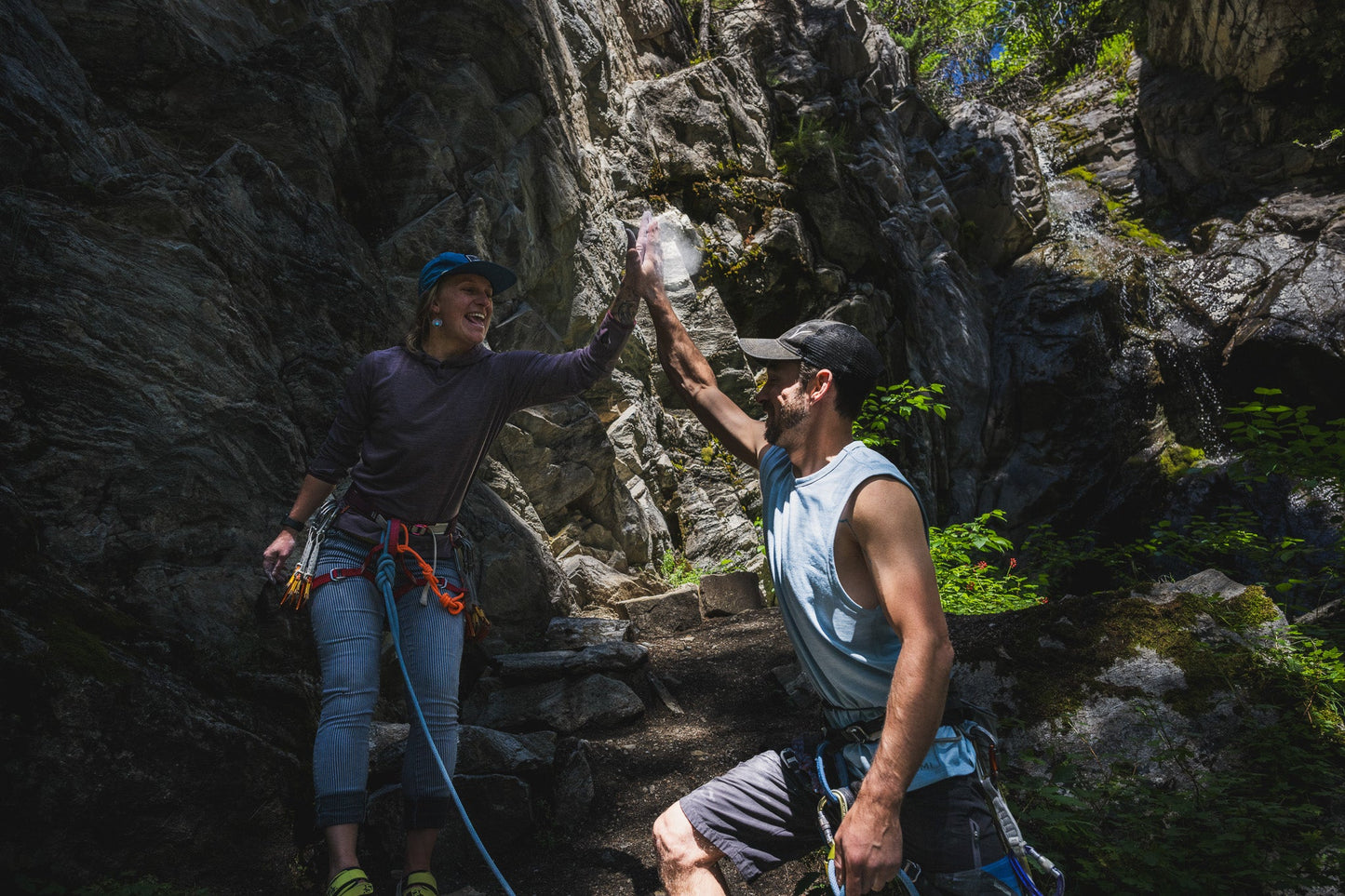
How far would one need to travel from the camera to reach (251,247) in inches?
192

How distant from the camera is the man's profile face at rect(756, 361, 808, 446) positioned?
7.64 ft

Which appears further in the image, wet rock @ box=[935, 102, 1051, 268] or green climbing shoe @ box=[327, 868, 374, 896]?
wet rock @ box=[935, 102, 1051, 268]

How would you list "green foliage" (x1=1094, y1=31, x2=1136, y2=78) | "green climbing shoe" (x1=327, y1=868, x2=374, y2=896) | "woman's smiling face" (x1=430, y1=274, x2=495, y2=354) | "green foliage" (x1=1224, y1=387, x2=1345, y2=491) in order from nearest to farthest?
1. "green climbing shoe" (x1=327, y1=868, x2=374, y2=896)
2. "woman's smiling face" (x1=430, y1=274, x2=495, y2=354)
3. "green foliage" (x1=1224, y1=387, x2=1345, y2=491)
4. "green foliage" (x1=1094, y1=31, x2=1136, y2=78)

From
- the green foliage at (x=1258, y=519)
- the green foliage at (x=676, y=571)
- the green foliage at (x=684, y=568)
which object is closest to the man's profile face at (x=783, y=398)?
the green foliage at (x=1258, y=519)

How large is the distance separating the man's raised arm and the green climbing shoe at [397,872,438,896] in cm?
173

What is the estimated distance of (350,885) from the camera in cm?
230

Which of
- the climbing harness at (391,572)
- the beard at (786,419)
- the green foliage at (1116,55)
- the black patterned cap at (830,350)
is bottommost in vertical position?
the climbing harness at (391,572)

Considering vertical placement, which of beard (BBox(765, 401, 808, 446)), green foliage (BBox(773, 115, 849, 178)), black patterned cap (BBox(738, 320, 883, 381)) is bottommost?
Result: beard (BBox(765, 401, 808, 446))

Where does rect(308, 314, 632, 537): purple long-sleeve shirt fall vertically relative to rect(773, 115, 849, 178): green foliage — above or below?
below

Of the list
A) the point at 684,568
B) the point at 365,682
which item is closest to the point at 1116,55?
the point at 684,568

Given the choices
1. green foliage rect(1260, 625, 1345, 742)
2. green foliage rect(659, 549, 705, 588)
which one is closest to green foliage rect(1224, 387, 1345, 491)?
green foliage rect(1260, 625, 1345, 742)

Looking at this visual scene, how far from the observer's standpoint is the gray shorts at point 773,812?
1.90 m

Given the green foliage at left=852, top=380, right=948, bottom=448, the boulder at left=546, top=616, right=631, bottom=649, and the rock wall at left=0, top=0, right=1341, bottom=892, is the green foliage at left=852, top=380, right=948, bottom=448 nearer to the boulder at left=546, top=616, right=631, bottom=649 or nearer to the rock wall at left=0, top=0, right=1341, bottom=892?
the boulder at left=546, top=616, right=631, bottom=649

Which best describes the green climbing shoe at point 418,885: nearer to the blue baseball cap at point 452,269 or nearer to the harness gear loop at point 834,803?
the harness gear loop at point 834,803
